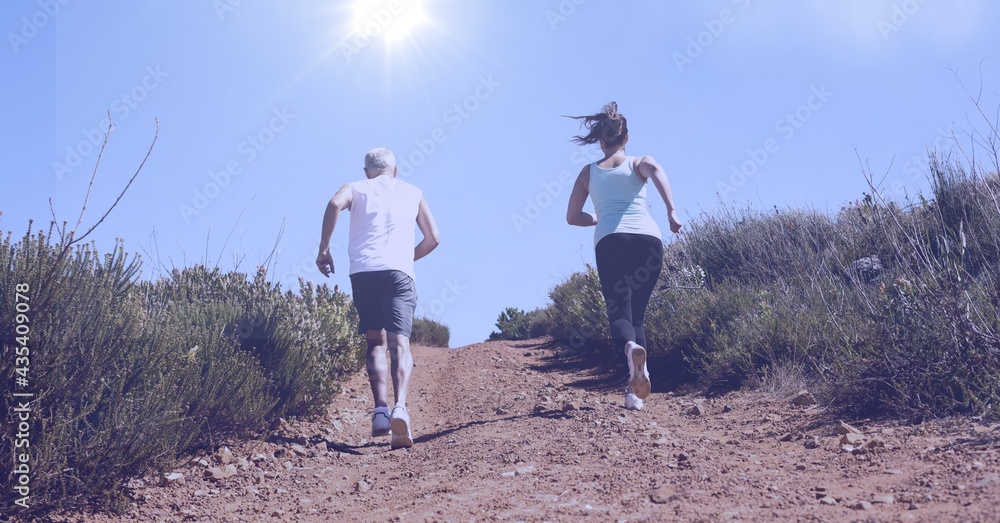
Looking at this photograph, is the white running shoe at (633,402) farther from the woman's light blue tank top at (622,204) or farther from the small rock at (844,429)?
the small rock at (844,429)

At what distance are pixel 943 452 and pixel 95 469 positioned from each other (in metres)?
3.80

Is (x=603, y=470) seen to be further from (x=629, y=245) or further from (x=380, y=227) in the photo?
(x=380, y=227)

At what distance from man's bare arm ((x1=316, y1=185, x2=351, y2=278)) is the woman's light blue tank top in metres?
1.75

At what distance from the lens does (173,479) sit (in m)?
4.28

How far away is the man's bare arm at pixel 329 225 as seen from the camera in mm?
5230

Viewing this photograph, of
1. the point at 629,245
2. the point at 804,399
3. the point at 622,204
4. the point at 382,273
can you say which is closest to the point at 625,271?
the point at 629,245

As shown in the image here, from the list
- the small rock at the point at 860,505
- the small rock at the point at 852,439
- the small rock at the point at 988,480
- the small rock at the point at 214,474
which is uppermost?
the small rock at the point at 214,474

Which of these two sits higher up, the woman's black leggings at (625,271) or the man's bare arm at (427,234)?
the man's bare arm at (427,234)

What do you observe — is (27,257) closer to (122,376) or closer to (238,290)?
(122,376)

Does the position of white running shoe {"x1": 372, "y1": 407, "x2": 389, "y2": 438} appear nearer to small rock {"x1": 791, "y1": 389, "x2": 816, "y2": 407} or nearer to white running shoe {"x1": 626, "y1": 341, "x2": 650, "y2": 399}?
white running shoe {"x1": 626, "y1": 341, "x2": 650, "y2": 399}

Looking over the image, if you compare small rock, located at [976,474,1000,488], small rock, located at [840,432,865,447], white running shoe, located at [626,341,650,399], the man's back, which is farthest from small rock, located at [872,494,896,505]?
the man's back

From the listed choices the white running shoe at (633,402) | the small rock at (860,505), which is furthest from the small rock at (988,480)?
the white running shoe at (633,402)

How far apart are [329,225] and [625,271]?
202 centimetres

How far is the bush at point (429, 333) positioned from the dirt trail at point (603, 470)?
353 inches
